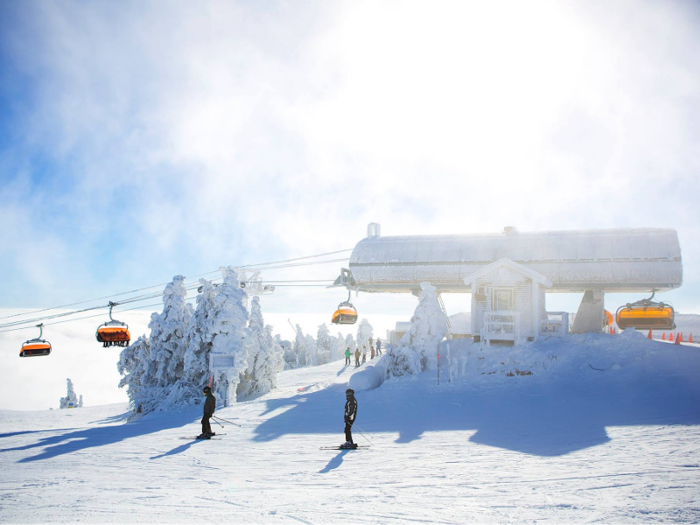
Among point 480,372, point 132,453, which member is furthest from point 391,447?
point 480,372

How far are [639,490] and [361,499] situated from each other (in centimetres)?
423

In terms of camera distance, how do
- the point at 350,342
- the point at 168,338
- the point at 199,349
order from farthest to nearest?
1. the point at 350,342
2. the point at 168,338
3. the point at 199,349

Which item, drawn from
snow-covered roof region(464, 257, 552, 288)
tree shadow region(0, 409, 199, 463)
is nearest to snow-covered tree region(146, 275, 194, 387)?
tree shadow region(0, 409, 199, 463)

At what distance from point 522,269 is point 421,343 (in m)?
7.02

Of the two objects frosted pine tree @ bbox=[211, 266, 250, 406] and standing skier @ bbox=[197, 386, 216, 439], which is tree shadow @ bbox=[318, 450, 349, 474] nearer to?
standing skier @ bbox=[197, 386, 216, 439]

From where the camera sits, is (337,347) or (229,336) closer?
(229,336)

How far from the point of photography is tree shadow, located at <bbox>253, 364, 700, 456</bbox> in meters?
12.2

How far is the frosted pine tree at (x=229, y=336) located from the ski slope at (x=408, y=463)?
15.9 feet

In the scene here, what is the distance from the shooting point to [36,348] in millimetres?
25688

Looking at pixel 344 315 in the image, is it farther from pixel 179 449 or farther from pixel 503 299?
pixel 179 449

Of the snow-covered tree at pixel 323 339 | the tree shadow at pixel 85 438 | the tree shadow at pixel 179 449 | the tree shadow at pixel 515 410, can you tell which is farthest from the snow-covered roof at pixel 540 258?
the snow-covered tree at pixel 323 339

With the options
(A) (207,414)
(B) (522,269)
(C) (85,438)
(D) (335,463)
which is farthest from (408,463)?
(B) (522,269)

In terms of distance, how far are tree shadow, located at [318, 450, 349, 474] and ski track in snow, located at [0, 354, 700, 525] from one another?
0.07m

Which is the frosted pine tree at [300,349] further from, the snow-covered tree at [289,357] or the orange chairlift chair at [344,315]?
the orange chairlift chair at [344,315]
